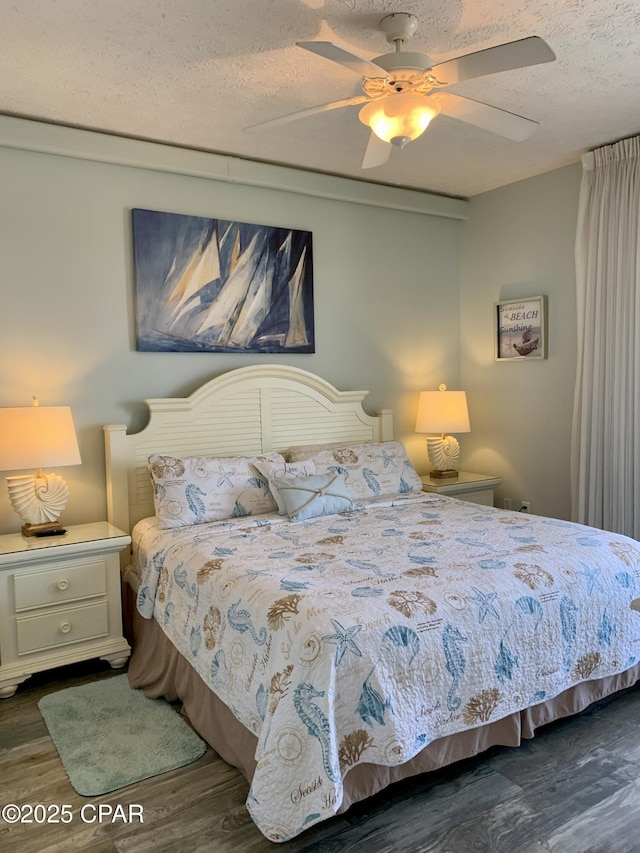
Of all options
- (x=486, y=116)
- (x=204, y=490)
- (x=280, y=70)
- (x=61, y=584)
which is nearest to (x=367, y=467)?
(x=204, y=490)

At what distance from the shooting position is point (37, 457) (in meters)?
2.91

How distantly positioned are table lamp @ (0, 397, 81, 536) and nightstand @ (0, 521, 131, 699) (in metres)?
0.12

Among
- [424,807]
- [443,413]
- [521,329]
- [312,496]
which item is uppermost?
[521,329]

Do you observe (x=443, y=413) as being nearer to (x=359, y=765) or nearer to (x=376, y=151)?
(x=376, y=151)

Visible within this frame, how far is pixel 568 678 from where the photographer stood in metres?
2.32

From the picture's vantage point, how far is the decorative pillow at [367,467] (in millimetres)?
3688

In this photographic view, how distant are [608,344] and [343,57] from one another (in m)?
2.47

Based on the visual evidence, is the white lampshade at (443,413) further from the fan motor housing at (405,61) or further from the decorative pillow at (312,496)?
the fan motor housing at (405,61)

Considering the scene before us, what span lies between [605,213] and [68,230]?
3021mm

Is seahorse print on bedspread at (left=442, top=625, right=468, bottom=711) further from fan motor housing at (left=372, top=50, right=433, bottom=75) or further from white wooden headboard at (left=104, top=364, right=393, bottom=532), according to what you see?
white wooden headboard at (left=104, top=364, right=393, bottom=532)

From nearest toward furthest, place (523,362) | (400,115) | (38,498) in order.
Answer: (400,115) → (38,498) → (523,362)

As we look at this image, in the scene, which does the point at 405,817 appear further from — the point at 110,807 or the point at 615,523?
the point at 615,523

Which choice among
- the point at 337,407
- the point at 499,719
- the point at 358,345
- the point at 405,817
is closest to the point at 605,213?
the point at 358,345

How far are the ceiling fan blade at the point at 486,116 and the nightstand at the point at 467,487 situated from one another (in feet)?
7.38
